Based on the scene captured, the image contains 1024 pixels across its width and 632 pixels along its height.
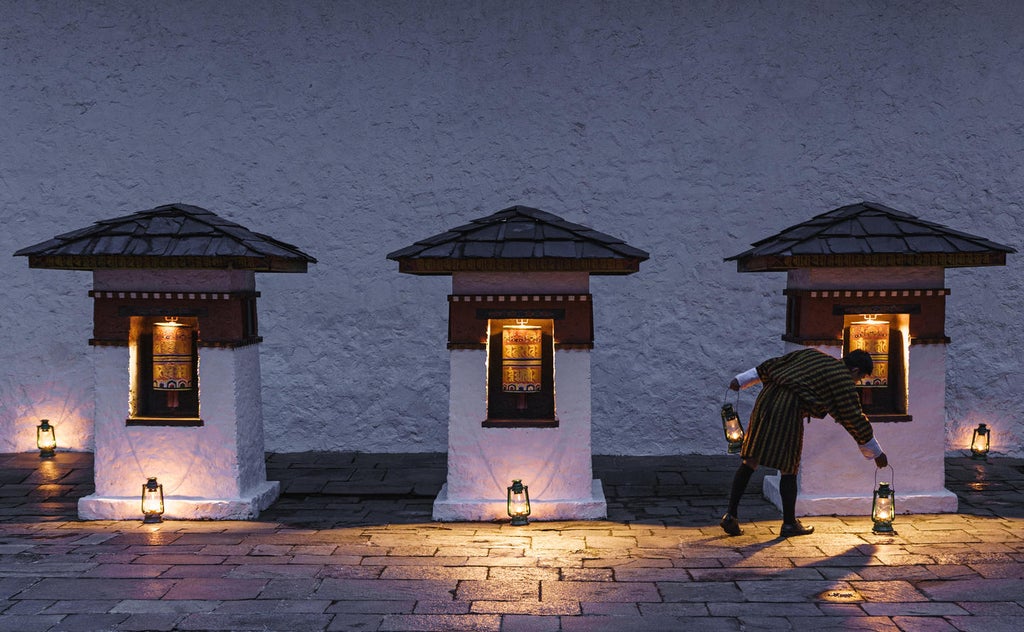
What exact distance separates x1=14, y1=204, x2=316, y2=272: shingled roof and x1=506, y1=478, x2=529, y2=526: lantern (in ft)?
9.39

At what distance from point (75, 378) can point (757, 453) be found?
8251 mm

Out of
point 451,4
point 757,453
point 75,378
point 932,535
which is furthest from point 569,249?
point 75,378

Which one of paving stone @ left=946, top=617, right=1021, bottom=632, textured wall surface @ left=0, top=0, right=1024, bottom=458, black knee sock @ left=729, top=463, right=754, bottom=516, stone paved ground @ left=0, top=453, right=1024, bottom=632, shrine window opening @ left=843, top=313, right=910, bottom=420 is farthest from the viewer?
textured wall surface @ left=0, top=0, right=1024, bottom=458

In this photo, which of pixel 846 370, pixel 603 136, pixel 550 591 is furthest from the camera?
pixel 603 136

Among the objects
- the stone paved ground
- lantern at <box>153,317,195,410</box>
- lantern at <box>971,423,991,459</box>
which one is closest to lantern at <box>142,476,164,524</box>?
the stone paved ground

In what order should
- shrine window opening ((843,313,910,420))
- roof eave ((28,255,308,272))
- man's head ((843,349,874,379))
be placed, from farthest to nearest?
shrine window opening ((843,313,910,420))
roof eave ((28,255,308,272))
man's head ((843,349,874,379))

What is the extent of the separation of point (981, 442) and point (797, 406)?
4.64 meters

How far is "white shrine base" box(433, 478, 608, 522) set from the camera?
7.82m

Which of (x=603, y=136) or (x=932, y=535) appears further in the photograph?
(x=603, y=136)

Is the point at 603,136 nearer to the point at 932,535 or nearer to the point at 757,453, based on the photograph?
the point at 757,453

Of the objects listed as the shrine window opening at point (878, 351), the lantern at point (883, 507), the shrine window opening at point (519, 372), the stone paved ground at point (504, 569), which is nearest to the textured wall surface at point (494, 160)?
the stone paved ground at point (504, 569)

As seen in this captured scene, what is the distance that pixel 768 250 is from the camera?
7832mm

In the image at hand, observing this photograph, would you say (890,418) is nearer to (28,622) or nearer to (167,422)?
(167,422)

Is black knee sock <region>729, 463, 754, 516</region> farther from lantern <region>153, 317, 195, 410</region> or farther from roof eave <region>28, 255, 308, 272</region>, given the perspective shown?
lantern <region>153, 317, 195, 410</region>
